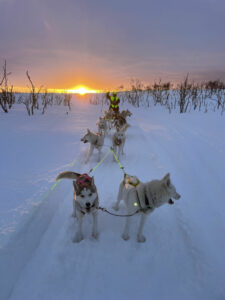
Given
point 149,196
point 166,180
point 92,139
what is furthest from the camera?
point 92,139

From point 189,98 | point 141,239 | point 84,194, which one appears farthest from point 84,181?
point 189,98

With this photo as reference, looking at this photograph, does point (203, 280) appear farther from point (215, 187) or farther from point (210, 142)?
point (210, 142)

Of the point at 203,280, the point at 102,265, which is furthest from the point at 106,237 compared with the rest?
the point at 203,280

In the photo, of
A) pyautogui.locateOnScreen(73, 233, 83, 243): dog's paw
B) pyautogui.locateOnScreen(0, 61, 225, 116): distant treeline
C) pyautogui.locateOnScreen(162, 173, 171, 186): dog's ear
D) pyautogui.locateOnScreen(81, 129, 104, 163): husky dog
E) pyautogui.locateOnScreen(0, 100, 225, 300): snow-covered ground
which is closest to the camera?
pyautogui.locateOnScreen(0, 100, 225, 300): snow-covered ground

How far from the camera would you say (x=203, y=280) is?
1.84 meters

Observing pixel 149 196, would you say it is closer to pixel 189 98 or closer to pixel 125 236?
pixel 125 236

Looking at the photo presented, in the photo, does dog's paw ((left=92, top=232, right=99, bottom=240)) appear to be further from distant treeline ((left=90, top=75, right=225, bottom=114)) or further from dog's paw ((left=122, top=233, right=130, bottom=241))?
distant treeline ((left=90, top=75, right=225, bottom=114))

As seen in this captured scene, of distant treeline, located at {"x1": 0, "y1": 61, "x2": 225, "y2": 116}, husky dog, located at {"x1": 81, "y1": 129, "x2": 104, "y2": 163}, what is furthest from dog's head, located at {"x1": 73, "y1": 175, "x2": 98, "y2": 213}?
distant treeline, located at {"x1": 0, "y1": 61, "x2": 225, "y2": 116}

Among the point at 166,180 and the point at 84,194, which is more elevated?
the point at 166,180

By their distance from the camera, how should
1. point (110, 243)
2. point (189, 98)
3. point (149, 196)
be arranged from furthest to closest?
point (189, 98) → point (110, 243) → point (149, 196)

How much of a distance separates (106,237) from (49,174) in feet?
7.21

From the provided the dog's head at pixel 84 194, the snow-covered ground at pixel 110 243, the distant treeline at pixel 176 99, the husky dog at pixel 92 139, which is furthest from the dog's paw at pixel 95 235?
the distant treeline at pixel 176 99

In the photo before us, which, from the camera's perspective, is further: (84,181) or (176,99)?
(176,99)

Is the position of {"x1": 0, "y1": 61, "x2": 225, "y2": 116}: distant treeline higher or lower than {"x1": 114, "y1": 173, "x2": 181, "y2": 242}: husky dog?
higher
